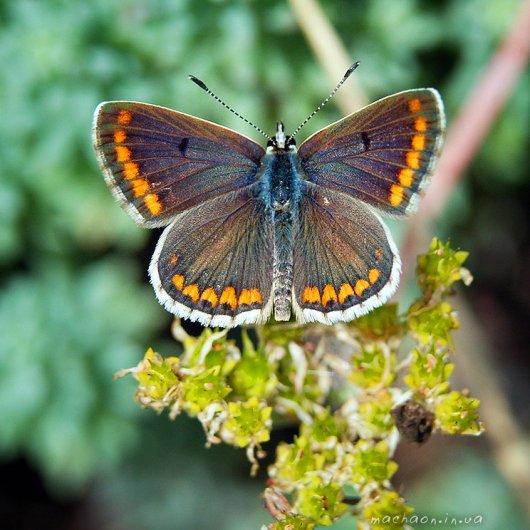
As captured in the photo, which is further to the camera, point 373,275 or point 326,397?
point 326,397

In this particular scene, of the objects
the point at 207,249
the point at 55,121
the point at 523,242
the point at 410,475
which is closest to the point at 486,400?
the point at 410,475

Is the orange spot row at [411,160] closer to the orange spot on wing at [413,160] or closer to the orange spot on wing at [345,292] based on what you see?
the orange spot on wing at [413,160]

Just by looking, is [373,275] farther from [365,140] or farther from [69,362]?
[69,362]

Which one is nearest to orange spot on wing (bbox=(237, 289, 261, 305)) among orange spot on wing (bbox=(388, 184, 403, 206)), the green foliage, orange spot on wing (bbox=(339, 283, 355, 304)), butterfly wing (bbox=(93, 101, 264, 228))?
orange spot on wing (bbox=(339, 283, 355, 304))

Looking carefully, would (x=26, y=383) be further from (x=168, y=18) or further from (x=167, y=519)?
(x=168, y=18)

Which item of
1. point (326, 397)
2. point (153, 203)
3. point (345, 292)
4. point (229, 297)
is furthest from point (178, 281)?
point (326, 397)

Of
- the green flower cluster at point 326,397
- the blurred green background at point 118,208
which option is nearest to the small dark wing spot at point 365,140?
the green flower cluster at point 326,397
